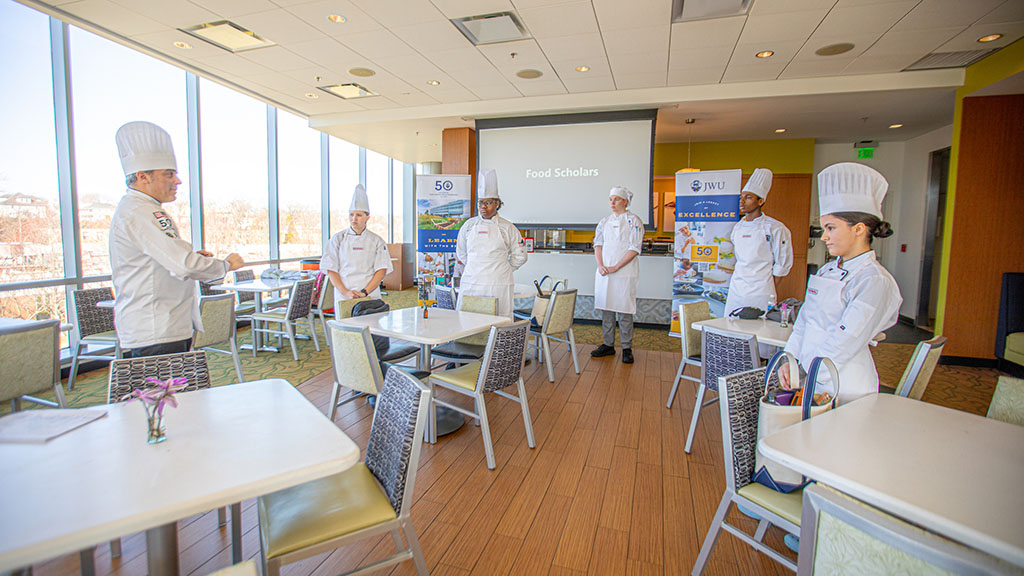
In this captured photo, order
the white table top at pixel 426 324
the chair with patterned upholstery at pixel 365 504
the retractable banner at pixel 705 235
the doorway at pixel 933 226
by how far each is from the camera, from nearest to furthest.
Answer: the chair with patterned upholstery at pixel 365 504 < the white table top at pixel 426 324 < the retractable banner at pixel 705 235 < the doorway at pixel 933 226

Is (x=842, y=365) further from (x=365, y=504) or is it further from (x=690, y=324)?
(x=365, y=504)

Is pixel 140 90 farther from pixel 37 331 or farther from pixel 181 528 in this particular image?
pixel 181 528

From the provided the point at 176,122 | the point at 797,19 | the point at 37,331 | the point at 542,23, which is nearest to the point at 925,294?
the point at 797,19

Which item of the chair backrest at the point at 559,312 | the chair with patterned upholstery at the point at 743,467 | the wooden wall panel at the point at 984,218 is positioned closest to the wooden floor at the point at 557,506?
the chair with patterned upholstery at the point at 743,467

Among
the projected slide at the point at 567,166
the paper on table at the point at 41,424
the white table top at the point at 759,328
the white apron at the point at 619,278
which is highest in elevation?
the projected slide at the point at 567,166

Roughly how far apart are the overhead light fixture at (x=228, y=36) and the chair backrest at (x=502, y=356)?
4005mm

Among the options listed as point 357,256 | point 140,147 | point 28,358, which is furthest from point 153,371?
point 357,256

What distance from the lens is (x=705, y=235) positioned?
584cm

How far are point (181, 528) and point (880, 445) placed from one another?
2862 mm

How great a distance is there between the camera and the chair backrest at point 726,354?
2611mm

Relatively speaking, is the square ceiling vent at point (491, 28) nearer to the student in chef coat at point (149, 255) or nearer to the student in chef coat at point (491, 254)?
the student in chef coat at point (491, 254)

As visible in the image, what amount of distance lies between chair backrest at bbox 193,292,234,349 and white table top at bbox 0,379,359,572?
8.67 ft

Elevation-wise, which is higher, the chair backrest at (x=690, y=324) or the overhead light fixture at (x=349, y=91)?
the overhead light fixture at (x=349, y=91)

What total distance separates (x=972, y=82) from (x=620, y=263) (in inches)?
170
